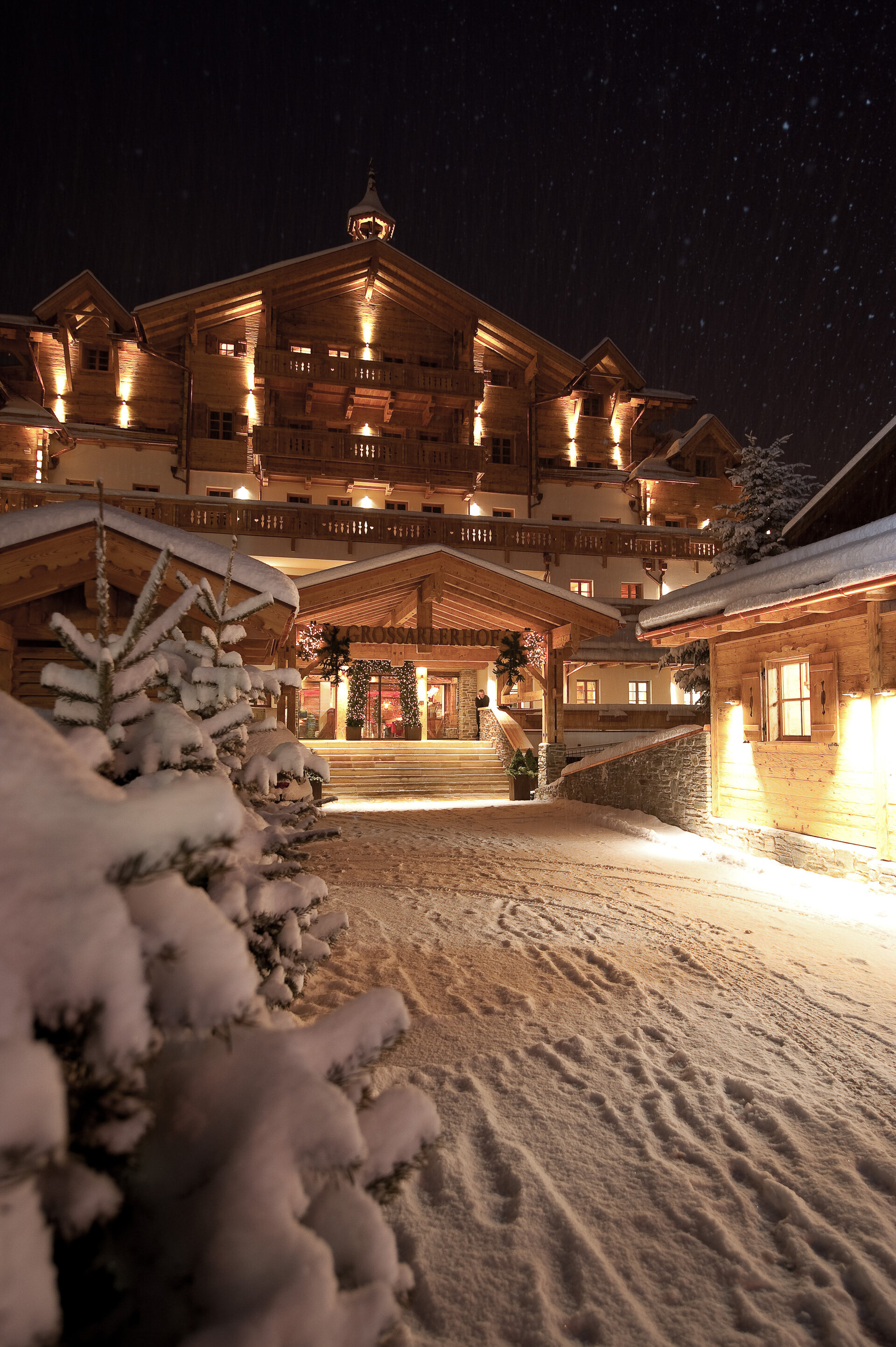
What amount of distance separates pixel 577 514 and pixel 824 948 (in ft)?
80.9

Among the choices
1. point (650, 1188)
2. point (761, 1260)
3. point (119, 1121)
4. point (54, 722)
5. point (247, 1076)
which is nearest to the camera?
point (119, 1121)

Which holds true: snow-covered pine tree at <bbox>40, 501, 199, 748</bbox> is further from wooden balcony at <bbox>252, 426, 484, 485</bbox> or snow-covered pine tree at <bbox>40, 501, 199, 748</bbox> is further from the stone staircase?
wooden balcony at <bbox>252, 426, 484, 485</bbox>

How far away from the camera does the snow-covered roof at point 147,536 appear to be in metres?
7.64

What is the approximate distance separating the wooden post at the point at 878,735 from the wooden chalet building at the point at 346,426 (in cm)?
1392

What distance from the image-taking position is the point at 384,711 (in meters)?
28.3

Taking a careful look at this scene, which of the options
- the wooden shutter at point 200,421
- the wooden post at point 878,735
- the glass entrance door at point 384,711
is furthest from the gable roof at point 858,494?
the wooden shutter at point 200,421

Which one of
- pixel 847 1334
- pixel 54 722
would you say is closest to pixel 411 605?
pixel 54 722

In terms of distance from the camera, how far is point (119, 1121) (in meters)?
1.22

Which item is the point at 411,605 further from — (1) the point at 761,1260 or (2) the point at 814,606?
(1) the point at 761,1260

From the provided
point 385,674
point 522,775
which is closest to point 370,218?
point 385,674

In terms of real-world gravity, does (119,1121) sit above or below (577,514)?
below

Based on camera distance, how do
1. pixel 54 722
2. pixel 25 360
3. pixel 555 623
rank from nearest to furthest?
pixel 54 722
pixel 555 623
pixel 25 360

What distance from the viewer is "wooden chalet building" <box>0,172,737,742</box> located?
24.0 m

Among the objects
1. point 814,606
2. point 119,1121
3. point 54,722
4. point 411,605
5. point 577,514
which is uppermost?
point 577,514
